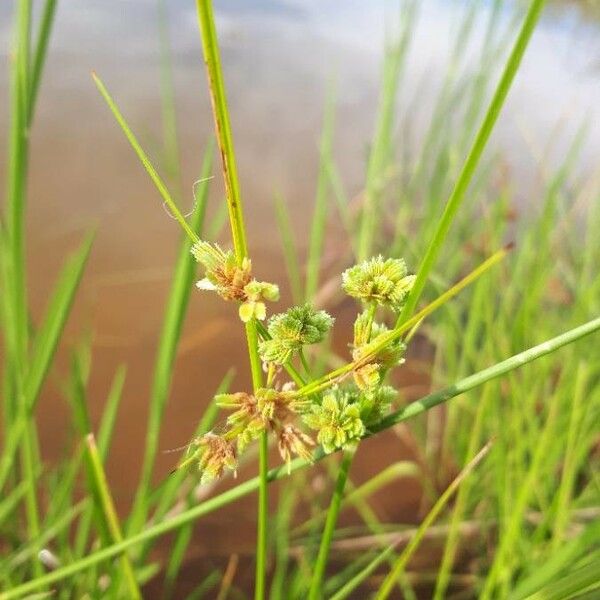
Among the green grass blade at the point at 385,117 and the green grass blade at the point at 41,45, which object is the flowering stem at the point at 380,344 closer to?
the green grass blade at the point at 41,45

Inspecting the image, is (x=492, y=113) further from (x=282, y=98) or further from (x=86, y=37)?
(x=86, y=37)

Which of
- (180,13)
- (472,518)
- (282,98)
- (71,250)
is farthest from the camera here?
(180,13)

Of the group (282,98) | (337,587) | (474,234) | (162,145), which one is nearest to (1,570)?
(337,587)

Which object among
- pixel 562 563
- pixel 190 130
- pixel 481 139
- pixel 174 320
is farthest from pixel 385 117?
pixel 190 130

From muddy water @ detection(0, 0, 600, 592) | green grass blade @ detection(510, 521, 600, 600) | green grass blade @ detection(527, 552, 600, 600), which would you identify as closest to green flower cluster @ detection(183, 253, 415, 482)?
green grass blade @ detection(527, 552, 600, 600)

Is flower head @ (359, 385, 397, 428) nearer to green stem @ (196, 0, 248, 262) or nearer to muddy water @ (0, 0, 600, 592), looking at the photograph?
green stem @ (196, 0, 248, 262)

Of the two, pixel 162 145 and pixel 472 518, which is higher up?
pixel 162 145

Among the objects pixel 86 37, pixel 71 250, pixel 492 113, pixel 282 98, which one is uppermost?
pixel 492 113

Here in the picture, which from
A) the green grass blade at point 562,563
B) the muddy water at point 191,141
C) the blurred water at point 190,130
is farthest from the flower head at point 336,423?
the blurred water at point 190,130
